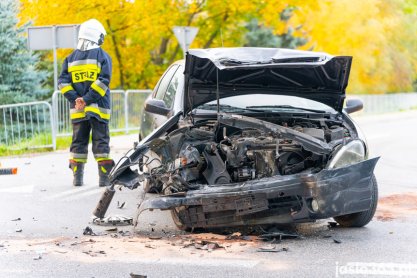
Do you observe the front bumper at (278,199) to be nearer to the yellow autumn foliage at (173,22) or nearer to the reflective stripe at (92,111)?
the reflective stripe at (92,111)

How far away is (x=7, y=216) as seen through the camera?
335 inches

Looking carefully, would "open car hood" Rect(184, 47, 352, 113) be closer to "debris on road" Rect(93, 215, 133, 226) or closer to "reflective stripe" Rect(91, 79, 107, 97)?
"debris on road" Rect(93, 215, 133, 226)

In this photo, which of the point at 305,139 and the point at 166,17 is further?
the point at 166,17

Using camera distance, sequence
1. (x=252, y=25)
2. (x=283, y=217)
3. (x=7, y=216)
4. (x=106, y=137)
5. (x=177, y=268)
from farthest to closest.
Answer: (x=252, y=25), (x=106, y=137), (x=7, y=216), (x=283, y=217), (x=177, y=268)

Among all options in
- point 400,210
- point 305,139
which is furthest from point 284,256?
point 400,210

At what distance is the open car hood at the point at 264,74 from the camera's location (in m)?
7.31

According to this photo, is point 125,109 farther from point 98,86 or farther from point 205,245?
point 205,245

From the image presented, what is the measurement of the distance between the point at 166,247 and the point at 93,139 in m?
4.17

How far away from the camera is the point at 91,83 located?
34.7 feet

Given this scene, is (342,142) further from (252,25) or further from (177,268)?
(252,25)

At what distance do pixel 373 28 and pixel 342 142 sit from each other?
36834 mm

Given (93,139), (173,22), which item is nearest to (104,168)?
(93,139)

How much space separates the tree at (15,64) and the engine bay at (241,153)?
1450 cm

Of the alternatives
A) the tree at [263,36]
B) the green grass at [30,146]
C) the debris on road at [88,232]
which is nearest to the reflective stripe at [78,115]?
the debris on road at [88,232]
